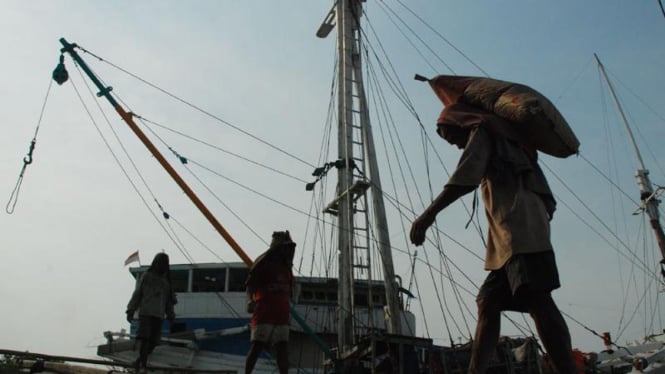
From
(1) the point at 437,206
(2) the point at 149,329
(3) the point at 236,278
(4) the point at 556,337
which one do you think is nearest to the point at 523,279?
(4) the point at 556,337

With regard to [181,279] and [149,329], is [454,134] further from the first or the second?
[181,279]

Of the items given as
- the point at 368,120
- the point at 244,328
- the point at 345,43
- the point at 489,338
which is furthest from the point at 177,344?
the point at 489,338

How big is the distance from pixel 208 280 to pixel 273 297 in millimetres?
19652

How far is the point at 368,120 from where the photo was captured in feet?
58.1

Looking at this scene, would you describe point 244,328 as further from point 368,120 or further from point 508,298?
point 508,298

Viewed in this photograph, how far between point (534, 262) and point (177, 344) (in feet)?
57.7

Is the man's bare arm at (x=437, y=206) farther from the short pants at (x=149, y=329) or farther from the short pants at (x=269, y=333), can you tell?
the short pants at (x=149, y=329)

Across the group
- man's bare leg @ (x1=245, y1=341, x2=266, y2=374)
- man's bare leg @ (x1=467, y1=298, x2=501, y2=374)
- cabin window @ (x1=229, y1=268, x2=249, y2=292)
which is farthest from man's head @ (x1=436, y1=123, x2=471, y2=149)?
cabin window @ (x1=229, y1=268, x2=249, y2=292)

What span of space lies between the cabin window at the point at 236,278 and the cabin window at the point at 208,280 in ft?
1.32

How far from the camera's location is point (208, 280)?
84.0 ft

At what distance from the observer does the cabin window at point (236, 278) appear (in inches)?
968

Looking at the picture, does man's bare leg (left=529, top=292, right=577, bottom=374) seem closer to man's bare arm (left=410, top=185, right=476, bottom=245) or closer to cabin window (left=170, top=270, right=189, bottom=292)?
man's bare arm (left=410, top=185, right=476, bottom=245)

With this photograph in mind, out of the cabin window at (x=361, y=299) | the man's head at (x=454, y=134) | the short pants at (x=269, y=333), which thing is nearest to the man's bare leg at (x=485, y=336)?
the man's head at (x=454, y=134)

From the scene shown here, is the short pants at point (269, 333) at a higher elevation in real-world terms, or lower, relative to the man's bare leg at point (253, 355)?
higher
